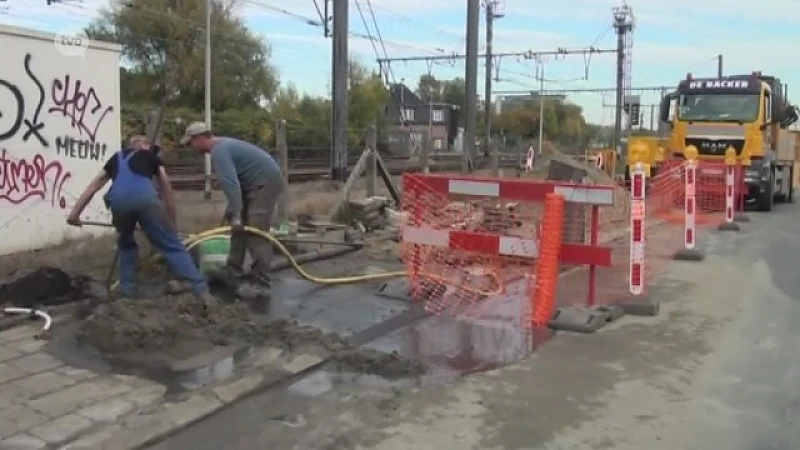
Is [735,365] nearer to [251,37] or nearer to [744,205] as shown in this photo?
[744,205]

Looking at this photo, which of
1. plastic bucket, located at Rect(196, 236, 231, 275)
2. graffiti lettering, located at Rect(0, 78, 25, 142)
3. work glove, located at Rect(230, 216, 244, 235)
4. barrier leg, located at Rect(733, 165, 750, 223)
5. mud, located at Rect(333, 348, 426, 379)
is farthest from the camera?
barrier leg, located at Rect(733, 165, 750, 223)

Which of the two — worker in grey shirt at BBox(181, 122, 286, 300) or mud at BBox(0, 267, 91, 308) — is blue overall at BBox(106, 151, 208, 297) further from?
worker in grey shirt at BBox(181, 122, 286, 300)

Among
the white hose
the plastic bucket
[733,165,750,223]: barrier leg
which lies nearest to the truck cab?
[733,165,750,223]: barrier leg

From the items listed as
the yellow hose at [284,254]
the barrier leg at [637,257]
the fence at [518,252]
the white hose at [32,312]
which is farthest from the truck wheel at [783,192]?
the white hose at [32,312]

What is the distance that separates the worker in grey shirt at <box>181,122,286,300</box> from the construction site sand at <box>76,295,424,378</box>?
3.99 ft

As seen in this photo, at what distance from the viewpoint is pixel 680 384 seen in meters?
6.05

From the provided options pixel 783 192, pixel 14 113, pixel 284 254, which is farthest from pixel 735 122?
pixel 14 113

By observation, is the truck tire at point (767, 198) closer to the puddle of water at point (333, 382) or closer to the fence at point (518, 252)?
the fence at point (518, 252)

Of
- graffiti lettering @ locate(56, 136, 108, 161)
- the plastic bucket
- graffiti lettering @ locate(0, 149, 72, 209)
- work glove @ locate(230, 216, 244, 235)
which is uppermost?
graffiti lettering @ locate(56, 136, 108, 161)

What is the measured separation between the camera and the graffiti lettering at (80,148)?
998cm

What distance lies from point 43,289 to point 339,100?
10475 millimetres

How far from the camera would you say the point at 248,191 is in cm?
850

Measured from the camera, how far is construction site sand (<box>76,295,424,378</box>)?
20.3ft

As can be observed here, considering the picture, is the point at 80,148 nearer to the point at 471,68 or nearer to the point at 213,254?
the point at 213,254
